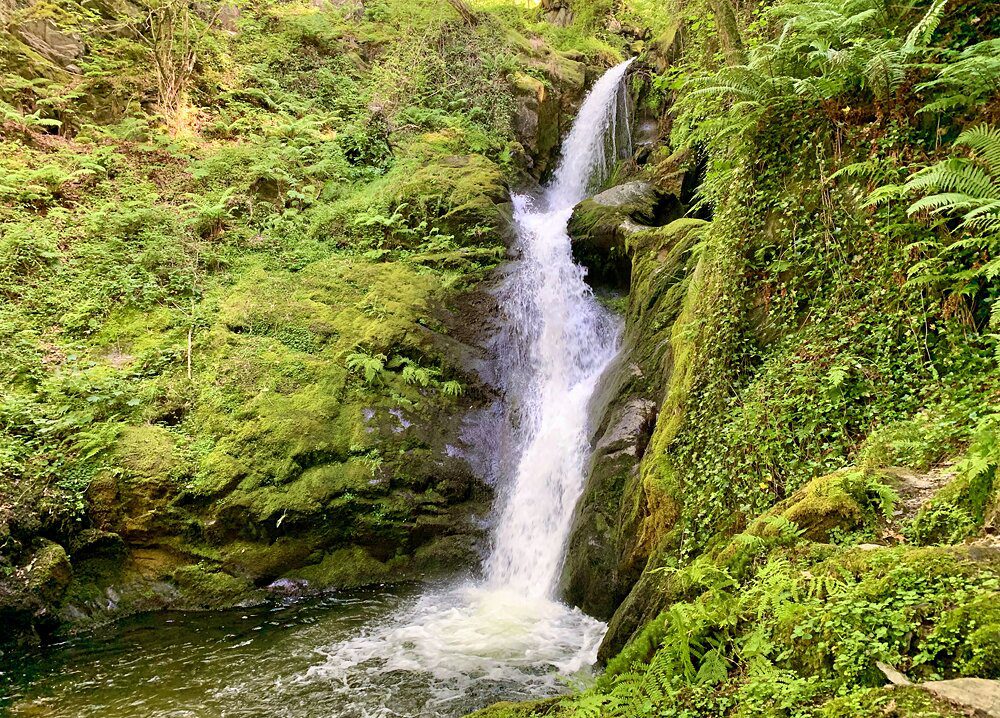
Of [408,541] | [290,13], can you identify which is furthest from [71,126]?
[408,541]

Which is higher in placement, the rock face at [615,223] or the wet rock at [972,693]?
the rock face at [615,223]

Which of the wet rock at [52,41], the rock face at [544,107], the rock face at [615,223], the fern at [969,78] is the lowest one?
the fern at [969,78]

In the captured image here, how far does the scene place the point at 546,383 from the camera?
1062 centimetres

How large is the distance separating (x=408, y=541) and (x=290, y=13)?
17.0m

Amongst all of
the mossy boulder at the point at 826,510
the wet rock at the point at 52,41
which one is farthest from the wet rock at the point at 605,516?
the wet rock at the point at 52,41

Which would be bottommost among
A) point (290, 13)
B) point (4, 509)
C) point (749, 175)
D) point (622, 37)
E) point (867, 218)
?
point (4, 509)

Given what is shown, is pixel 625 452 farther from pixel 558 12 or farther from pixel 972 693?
pixel 558 12

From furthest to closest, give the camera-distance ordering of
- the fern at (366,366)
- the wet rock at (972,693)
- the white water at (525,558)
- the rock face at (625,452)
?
the fern at (366,366) → the rock face at (625,452) → the white water at (525,558) → the wet rock at (972,693)

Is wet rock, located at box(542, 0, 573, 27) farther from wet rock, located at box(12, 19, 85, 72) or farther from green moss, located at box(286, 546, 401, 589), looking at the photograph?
green moss, located at box(286, 546, 401, 589)

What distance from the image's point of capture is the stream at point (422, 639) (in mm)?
5305

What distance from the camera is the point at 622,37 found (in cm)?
2322

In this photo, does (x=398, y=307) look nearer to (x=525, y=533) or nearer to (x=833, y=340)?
(x=525, y=533)

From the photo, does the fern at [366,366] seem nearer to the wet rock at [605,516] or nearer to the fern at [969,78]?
the wet rock at [605,516]

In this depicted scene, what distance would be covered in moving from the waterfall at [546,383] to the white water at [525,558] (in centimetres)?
2
